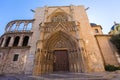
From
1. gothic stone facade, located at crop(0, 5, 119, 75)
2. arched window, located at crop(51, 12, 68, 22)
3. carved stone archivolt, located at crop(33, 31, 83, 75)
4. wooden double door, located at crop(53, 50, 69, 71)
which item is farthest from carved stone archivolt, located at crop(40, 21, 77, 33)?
wooden double door, located at crop(53, 50, 69, 71)

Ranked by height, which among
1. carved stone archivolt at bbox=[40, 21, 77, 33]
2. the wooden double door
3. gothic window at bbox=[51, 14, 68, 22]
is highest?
gothic window at bbox=[51, 14, 68, 22]

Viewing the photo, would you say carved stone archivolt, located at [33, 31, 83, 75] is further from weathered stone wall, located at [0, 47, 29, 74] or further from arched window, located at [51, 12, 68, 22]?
arched window, located at [51, 12, 68, 22]

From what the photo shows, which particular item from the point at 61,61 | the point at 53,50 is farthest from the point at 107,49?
the point at 53,50

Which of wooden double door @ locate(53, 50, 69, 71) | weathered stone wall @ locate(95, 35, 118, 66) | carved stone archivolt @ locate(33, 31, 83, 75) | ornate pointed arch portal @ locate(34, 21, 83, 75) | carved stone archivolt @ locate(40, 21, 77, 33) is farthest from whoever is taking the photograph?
carved stone archivolt @ locate(40, 21, 77, 33)

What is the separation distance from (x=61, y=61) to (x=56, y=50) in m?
1.73

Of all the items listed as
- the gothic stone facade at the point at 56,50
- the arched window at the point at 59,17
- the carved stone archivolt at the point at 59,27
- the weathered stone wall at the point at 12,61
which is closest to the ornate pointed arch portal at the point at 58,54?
the gothic stone facade at the point at 56,50

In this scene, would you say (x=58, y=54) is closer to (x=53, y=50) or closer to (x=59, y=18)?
(x=53, y=50)

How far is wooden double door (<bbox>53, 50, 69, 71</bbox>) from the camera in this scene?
1286cm

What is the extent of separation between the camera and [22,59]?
13812 mm

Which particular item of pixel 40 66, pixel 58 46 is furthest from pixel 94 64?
pixel 40 66

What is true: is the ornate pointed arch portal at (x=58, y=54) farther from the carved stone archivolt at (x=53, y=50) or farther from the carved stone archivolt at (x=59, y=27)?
the carved stone archivolt at (x=59, y=27)

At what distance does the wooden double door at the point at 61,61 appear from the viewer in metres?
12.9

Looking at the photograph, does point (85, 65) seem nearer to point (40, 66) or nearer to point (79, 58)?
point (79, 58)

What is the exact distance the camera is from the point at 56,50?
14.1m
